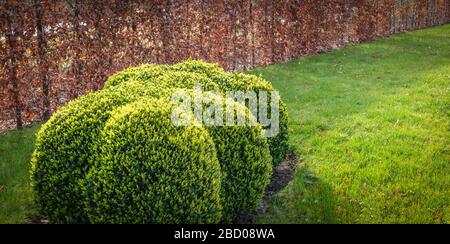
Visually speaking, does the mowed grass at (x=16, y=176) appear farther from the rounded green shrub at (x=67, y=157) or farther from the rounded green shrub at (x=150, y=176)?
the rounded green shrub at (x=150, y=176)

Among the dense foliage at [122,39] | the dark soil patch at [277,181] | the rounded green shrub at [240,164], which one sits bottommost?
the dark soil patch at [277,181]

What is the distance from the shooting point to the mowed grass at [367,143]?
17.7 feet

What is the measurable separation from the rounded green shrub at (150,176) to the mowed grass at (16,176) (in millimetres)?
1797

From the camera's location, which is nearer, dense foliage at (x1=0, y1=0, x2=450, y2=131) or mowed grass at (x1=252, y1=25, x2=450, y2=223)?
mowed grass at (x1=252, y1=25, x2=450, y2=223)

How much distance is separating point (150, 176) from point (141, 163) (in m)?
0.16

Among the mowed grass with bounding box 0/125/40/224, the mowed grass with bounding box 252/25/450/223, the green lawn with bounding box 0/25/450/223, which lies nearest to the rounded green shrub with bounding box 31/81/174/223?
the mowed grass with bounding box 0/125/40/224

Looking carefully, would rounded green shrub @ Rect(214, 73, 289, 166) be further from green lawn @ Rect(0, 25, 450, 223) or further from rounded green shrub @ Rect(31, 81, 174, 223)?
rounded green shrub @ Rect(31, 81, 174, 223)

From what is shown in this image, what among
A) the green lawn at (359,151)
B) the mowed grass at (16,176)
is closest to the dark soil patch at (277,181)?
the green lawn at (359,151)

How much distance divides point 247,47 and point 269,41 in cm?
118

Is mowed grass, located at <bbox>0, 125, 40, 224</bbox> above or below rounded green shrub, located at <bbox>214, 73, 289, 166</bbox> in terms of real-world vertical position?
below

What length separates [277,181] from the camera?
6.41 meters

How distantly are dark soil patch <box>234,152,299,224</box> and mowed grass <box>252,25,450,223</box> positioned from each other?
0.45 ft

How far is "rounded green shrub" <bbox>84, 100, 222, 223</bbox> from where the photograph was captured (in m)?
4.01
